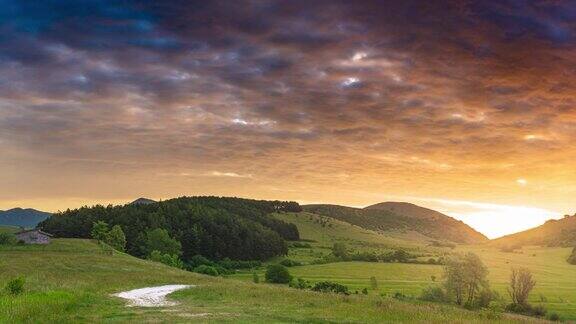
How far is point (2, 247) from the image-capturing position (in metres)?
98.3

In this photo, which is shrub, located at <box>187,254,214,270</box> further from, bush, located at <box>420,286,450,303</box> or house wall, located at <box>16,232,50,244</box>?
bush, located at <box>420,286,450,303</box>

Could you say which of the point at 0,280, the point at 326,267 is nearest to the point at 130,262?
the point at 0,280

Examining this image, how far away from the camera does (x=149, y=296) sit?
44.3 meters

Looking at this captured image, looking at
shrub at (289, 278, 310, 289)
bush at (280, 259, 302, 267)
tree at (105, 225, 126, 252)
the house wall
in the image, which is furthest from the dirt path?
bush at (280, 259, 302, 267)

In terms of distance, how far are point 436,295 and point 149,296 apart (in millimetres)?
70559

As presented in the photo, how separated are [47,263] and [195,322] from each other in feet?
175

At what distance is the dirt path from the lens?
38.8 m

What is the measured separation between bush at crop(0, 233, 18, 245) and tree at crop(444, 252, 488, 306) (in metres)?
91.1

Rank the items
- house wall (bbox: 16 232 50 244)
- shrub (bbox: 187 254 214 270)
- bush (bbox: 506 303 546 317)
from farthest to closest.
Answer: shrub (bbox: 187 254 214 270) → house wall (bbox: 16 232 50 244) → bush (bbox: 506 303 546 317)

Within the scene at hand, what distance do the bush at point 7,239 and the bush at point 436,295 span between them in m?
87.0

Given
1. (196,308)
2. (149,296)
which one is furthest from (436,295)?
(196,308)

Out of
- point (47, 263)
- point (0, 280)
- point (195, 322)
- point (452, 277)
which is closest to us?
point (195, 322)

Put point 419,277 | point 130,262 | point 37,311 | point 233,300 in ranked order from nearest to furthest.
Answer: point 37,311 → point 233,300 → point 130,262 → point 419,277

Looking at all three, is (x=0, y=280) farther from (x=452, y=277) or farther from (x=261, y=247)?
(x=261, y=247)
